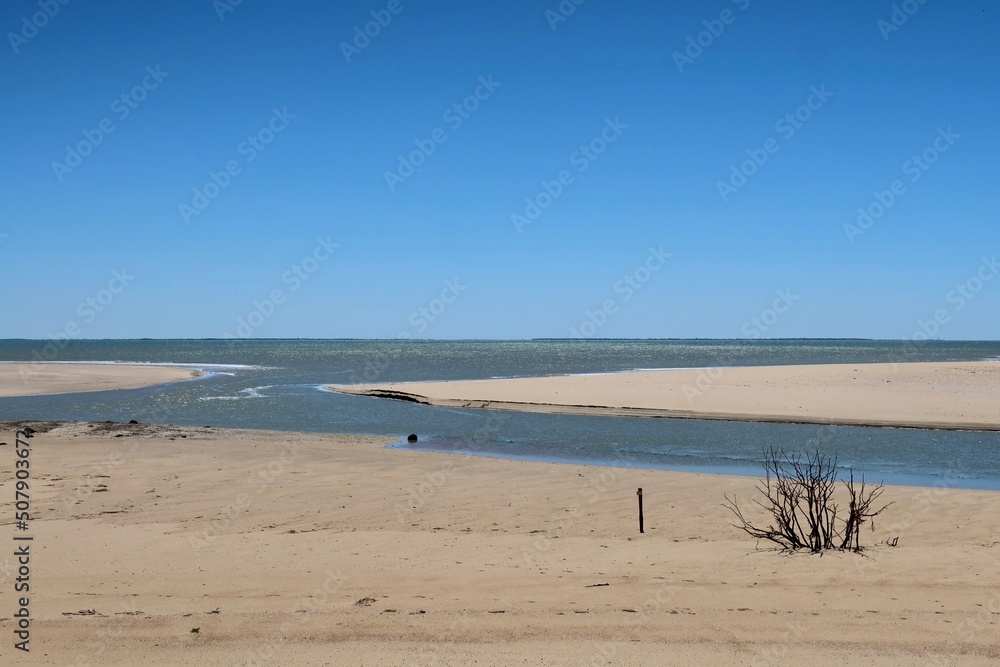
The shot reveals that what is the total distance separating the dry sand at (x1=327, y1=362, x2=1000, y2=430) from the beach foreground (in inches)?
558

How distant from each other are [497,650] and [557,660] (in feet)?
1.87

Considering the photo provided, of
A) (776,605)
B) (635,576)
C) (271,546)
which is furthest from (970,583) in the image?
(271,546)

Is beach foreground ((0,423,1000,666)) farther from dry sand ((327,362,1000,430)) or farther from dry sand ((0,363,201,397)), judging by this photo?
dry sand ((0,363,201,397))

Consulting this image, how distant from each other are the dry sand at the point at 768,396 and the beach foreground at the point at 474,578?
1418cm

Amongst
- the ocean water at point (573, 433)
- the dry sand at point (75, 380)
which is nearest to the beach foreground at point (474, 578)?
the ocean water at point (573, 433)

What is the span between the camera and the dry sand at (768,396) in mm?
28547

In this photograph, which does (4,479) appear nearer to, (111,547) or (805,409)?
(111,547)

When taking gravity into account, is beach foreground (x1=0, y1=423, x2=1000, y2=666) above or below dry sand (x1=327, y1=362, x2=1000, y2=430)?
below

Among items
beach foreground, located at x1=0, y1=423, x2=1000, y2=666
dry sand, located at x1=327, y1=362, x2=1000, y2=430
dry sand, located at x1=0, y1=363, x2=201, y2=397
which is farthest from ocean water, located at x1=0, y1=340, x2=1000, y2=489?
dry sand, located at x1=0, y1=363, x2=201, y2=397

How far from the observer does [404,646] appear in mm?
6684

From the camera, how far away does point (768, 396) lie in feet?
117

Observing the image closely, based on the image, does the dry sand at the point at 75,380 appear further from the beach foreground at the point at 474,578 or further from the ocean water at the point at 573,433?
the beach foreground at the point at 474,578

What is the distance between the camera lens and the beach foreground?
664 cm

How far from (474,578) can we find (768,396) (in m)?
30.0
